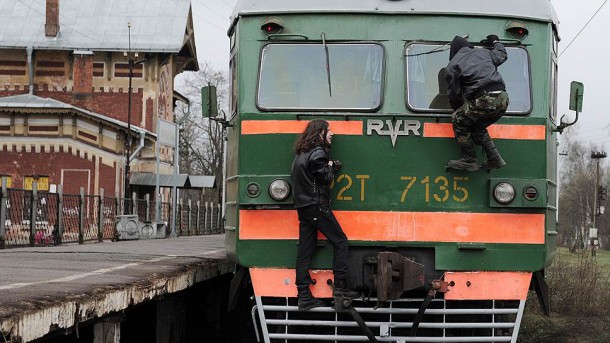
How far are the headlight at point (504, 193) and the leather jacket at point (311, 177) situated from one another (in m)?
1.30

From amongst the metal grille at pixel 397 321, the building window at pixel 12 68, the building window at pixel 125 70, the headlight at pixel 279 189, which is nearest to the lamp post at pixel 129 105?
the building window at pixel 125 70

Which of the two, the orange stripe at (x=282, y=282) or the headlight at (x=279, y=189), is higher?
the headlight at (x=279, y=189)

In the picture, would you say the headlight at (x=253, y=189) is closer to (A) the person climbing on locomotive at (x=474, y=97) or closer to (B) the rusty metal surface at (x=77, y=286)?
A: (B) the rusty metal surface at (x=77, y=286)

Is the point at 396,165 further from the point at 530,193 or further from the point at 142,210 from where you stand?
the point at 142,210

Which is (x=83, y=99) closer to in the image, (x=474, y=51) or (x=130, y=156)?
(x=130, y=156)

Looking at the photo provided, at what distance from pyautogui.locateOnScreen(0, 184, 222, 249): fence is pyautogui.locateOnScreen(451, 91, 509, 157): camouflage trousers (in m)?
10.9

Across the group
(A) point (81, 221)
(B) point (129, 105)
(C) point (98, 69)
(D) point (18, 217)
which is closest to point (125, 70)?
(C) point (98, 69)

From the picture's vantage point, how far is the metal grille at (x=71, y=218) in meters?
20.4

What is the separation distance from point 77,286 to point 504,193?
3296 millimetres

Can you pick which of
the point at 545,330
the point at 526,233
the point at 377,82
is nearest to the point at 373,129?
the point at 377,82

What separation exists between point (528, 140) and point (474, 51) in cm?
90

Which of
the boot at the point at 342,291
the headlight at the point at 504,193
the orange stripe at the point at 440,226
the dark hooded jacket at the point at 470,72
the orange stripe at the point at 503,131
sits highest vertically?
the dark hooded jacket at the point at 470,72

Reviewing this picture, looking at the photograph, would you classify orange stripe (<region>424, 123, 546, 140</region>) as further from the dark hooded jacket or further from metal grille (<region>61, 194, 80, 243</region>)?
metal grille (<region>61, 194, 80, 243</region>)

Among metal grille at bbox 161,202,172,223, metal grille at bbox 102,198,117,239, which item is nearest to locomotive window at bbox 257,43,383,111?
metal grille at bbox 102,198,117,239
